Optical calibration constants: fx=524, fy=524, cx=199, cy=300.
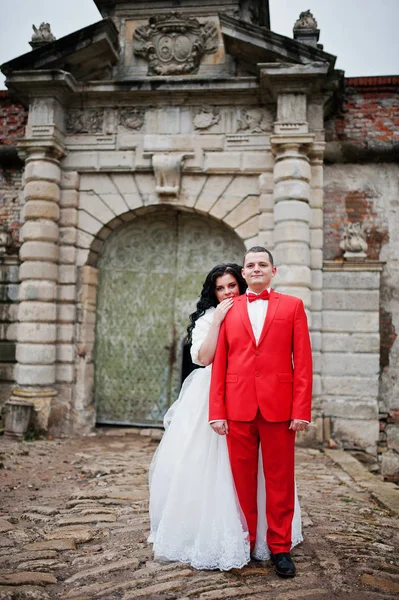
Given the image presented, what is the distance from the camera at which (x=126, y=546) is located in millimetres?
3846

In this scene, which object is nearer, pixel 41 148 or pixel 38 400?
pixel 38 400

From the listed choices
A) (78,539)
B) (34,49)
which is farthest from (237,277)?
(34,49)

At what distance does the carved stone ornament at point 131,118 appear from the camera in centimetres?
818

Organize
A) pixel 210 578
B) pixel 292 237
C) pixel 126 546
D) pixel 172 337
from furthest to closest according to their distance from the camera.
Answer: pixel 172 337 → pixel 292 237 → pixel 126 546 → pixel 210 578

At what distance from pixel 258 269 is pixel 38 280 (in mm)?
5209

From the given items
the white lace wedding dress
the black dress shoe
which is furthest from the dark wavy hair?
the black dress shoe

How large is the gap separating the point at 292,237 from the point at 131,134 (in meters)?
3.00

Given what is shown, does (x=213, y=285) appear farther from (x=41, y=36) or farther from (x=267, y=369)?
(x=41, y=36)

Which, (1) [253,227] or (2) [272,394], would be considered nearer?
(2) [272,394]

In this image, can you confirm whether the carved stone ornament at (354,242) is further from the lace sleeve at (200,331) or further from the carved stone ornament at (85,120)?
the lace sleeve at (200,331)

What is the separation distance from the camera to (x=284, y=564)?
130 inches

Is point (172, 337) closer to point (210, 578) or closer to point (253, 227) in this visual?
point (253, 227)

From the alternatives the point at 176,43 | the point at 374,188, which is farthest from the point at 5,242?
the point at 374,188

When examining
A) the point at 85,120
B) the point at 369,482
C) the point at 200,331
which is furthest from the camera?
the point at 85,120
